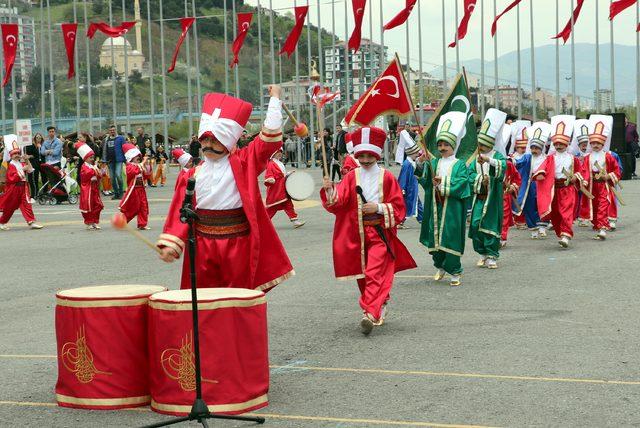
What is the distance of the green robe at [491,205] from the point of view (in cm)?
1409

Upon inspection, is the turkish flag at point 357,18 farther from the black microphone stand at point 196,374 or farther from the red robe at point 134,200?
the black microphone stand at point 196,374

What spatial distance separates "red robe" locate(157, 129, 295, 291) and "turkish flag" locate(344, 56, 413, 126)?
3.31m

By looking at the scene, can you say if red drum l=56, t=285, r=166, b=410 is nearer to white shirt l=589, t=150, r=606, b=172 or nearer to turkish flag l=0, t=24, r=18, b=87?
white shirt l=589, t=150, r=606, b=172

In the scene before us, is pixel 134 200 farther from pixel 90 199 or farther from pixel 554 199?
pixel 554 199

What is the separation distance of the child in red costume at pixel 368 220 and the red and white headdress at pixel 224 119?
176 cm

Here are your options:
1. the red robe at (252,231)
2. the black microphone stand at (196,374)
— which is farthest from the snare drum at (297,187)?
the black microphone stand at (196,374)

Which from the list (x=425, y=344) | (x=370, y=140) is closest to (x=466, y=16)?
(x=370, y=140)

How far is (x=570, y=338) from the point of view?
351 inches

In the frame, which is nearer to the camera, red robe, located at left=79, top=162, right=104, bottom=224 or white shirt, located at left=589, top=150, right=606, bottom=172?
white shirt, located at left=589, top=150, right=606, bottom=172

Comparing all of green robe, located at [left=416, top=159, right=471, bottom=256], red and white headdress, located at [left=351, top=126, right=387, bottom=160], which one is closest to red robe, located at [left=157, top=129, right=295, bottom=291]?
red and white headdress, located at [left=351, top=126, right=387, bottom=160]

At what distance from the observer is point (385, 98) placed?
36.5 ft

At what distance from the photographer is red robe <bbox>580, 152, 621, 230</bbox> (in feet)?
58.5

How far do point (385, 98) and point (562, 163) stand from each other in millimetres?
6832

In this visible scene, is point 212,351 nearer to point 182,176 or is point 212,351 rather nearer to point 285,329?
point 182,176
